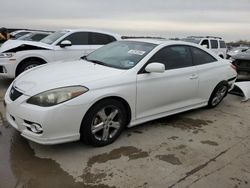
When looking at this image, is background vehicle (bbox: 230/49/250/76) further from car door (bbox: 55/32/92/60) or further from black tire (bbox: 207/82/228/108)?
car door (bbox: 55/32/92/60)

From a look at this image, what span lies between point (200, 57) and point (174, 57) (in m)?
0.76

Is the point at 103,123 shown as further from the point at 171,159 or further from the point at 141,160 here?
the point at 171,159

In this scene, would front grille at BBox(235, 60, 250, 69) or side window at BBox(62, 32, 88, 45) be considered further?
front grille at BBox(235, 60, 250, 69)

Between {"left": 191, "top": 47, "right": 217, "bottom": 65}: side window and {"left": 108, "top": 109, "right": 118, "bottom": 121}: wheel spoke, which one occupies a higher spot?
{"left": 191, "top": 47, "right": 217, "bottom": 65}: side window

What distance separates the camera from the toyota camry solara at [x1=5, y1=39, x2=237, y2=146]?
11.9 ft

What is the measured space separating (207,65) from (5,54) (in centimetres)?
487

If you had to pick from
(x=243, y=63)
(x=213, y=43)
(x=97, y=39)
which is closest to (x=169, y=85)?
(x=97, y=39)

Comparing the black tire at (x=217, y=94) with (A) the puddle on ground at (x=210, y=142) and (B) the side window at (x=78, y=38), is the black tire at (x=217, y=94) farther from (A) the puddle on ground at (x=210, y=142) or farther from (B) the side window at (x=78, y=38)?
(B) the side window at (x=78, y=38)

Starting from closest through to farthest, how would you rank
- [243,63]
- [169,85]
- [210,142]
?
[210,142] < [169,85] < [243,63]

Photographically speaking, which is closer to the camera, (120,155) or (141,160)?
(141,160)

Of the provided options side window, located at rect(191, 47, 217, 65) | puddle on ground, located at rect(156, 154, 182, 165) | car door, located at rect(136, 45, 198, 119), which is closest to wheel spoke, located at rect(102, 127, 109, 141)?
car door, located at rect(136, 45, 198, 119)

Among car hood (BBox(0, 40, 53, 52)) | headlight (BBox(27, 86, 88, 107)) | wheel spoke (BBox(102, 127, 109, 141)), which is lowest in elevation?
wheel spoke (BBox(102, 127, 109, 141))

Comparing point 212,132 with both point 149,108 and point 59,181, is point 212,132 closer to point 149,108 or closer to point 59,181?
point 149,108

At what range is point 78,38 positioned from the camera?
28.2 feet
